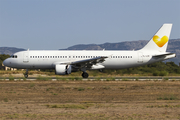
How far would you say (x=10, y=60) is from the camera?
34.5 m

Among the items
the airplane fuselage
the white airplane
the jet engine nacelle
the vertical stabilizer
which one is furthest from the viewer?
the vertical stabilizer

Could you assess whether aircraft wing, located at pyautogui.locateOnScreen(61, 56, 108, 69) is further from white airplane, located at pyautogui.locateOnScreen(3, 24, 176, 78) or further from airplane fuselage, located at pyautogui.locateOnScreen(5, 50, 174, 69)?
airplane fuselage, located at pyautogui.locateOnScreen(5, 50, 174, 69)

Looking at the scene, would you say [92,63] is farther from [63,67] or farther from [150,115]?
[150,115]

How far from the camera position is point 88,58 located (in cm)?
3409

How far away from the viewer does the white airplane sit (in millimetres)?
33531

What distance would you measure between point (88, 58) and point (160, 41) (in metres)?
Answer: 9.39

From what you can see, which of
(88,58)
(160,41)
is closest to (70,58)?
(88,58)

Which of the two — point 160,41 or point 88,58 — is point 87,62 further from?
point 160,41

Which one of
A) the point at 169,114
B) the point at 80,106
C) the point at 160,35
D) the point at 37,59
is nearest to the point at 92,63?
the point at 37,59

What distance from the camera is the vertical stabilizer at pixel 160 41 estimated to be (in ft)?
117

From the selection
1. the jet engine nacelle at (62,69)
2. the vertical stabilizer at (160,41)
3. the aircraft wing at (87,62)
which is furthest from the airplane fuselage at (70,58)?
the jet engine nacelle at (62,69)

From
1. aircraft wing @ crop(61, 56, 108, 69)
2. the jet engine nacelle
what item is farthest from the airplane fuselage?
the jet engine nacelle

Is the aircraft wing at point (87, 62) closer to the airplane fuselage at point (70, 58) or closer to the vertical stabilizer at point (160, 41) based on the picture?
the airplane fuselage at point (70, 58)

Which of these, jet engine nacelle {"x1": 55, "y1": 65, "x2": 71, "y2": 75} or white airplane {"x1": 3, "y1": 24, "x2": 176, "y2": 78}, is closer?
jet engine nacelle {"x1": 55, "y1": 65, "x2": 71, "y2": 75}
